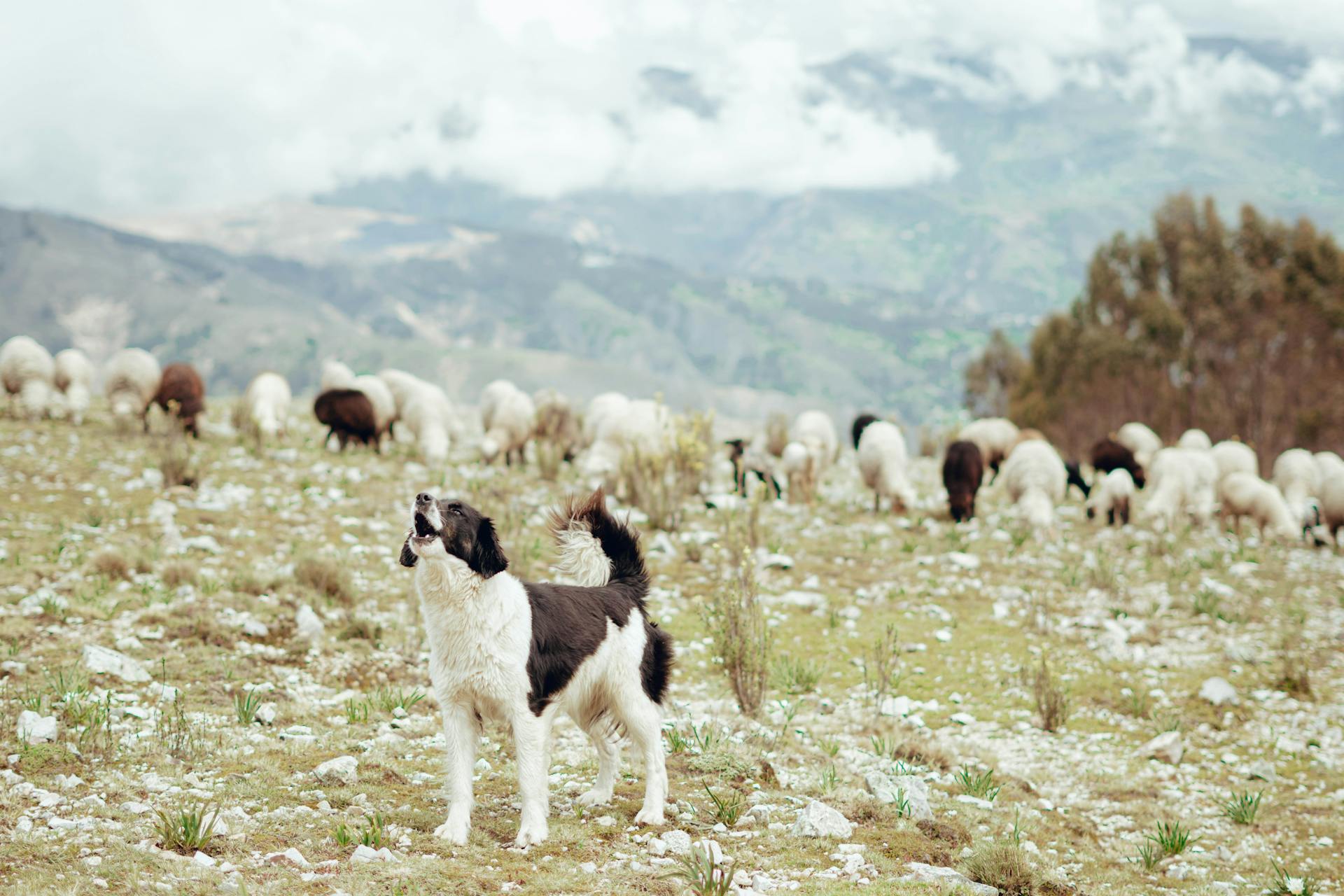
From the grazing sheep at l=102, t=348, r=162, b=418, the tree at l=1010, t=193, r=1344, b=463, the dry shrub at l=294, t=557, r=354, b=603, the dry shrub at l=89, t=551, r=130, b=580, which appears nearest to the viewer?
the dry shrub at l=89, t=551, r=130, b=580

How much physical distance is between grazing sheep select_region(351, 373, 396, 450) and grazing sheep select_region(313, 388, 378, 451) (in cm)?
36

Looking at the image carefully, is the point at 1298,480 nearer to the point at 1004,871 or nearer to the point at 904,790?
the point at 904,790

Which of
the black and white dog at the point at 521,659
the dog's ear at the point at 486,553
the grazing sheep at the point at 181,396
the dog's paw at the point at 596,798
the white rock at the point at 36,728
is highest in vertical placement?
the grazing sheep at the point at 181,396

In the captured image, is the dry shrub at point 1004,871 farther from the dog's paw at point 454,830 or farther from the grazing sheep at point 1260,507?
the grazing sheep at point 1260,507

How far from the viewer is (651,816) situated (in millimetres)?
5160

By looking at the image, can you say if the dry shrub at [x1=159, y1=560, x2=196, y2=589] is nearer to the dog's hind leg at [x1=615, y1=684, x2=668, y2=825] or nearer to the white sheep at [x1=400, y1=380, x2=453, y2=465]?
the dog's hind leg at [x1=615, y1=684, x2=668, y2=825]

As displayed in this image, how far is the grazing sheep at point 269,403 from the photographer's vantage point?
2000cm

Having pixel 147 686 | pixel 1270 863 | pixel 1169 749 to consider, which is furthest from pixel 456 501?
pixel 1169 749

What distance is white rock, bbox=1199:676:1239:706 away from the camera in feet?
29.1

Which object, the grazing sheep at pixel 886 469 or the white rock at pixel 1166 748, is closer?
the white rock at pixel 1166 748

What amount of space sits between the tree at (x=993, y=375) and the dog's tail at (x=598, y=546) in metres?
54.2

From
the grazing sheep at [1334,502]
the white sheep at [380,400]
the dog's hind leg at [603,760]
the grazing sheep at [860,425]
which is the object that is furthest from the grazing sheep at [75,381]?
the grazing sheep at [1334,502]

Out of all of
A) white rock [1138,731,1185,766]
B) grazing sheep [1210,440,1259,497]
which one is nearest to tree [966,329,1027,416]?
grazing sheep [1210,440,1259,497]

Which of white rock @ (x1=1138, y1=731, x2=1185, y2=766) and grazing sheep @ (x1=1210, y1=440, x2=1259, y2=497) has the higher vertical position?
grazing sheep @ (x1=1210, y1=440, x2=1259, y2=497)
